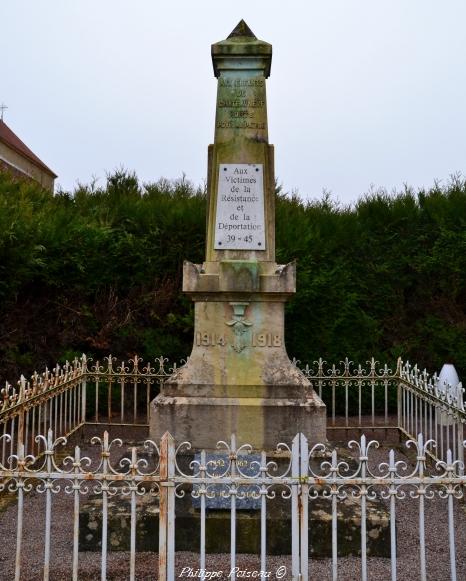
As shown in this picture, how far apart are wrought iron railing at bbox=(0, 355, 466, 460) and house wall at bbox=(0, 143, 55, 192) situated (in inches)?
621

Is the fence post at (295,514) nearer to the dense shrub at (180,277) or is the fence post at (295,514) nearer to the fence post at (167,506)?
the fence post at (167,506)

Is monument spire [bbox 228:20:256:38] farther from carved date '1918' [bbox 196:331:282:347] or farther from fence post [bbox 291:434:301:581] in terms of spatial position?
fence post [bbox 291:434:301:581]

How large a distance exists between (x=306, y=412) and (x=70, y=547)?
227cm

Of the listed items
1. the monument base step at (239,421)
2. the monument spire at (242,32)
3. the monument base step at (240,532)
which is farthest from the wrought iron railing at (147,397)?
the monument spire at (242,32)

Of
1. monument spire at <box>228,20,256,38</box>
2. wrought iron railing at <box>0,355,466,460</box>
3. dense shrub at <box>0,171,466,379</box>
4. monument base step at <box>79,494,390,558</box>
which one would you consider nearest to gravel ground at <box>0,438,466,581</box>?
monument base step at <box>79,494,390,558</box>

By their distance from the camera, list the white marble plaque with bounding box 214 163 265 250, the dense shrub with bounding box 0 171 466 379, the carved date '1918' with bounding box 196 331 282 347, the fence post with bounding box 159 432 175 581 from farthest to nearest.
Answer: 1. the dense shrub with bounding box 0 171 466 379
2. the white marble plaque with bounding box 214 163 265 250
3. the carved date '1918' with bounding box 196 331 282 347
4. the fence post with bounding box 159 432 175 581

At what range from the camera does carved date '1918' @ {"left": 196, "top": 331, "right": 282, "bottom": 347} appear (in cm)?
576

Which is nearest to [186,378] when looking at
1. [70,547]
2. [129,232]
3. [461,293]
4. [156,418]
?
[156,418]

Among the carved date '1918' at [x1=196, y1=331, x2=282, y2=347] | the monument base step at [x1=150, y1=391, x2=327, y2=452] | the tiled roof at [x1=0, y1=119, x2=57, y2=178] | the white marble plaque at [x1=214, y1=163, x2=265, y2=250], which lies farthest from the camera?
the tiled roof at [x1=0, y1=119, x2=57, y2=178]

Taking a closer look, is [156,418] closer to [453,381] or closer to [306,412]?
[306,412]

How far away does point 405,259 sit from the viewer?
32.9 ft

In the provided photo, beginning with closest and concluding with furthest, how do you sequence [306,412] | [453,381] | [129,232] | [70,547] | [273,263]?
[70,547] → [306,412] → [273,263] → [453,381] → [129,232]

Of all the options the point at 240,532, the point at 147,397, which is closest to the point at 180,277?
the point at 147,397

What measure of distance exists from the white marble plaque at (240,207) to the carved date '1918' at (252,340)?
867 mm
